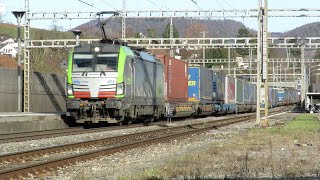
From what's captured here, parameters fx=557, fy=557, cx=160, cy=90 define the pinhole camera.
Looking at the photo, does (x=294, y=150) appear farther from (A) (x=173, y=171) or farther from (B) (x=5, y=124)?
(B) (x=5, y=124)

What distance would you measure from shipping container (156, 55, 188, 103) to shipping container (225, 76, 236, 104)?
42.1 ft

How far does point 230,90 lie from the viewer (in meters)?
52.6

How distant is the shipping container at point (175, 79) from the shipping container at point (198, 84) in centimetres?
129

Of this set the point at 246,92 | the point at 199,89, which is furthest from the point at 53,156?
the point at 246,92

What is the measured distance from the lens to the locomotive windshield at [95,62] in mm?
25016

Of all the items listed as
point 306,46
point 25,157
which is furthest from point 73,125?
point 306,46

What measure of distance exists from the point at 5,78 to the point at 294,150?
2497 cm

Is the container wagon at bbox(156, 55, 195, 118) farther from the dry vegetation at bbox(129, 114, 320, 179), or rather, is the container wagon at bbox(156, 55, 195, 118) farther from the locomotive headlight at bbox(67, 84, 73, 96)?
the dry vegetation at bbox(129, 114, 320, 179)

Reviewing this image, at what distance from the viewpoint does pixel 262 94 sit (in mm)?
29922

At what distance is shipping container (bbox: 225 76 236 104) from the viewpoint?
168 ft

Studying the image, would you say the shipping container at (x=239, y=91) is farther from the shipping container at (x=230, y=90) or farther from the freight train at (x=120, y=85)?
the freight train at (x=120, y=85)

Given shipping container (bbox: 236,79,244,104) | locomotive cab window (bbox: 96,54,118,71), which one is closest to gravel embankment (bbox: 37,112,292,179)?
locomotive cab window (bbox: 96,54,118,71)

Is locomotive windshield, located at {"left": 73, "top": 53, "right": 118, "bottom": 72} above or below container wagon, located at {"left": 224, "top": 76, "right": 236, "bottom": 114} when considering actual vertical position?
above

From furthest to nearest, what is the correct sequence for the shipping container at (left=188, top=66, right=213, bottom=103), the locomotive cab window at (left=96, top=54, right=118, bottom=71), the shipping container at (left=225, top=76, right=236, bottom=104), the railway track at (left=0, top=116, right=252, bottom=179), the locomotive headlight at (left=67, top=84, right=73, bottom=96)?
the shipping container at (left=225, top=76, right=236, bottom=104) < the shipping container at (left=188, top=66, right=213, bottom=103) < the locomotive headlight at (left=67, top=84, right=73, bottom=96) < the locomotive cab window at (left=96, top=54, right=118, bottom=71) < the railway track at (left=0, top=116, right=252, bottom=179)
